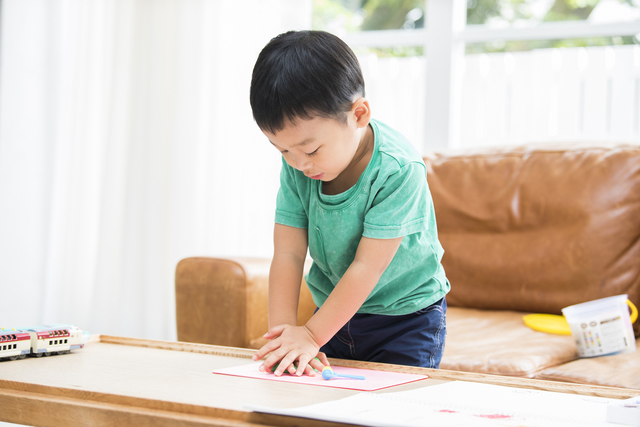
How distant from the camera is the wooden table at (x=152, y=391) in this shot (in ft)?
1.94

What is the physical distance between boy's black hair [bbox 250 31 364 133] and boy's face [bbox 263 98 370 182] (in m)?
0.01

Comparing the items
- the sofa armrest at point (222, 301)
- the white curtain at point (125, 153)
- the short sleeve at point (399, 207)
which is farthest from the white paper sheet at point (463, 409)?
the white curtain at point (125, 153)

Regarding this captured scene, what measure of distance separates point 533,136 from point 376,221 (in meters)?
1.63

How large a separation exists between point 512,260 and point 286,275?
35.6 inches

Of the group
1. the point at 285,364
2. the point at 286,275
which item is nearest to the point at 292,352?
the point at 285,364

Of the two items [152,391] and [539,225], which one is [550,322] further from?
[152,391]

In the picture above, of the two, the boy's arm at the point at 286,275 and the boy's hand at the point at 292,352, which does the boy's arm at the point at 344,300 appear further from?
the boy's arm at the point at 286,275

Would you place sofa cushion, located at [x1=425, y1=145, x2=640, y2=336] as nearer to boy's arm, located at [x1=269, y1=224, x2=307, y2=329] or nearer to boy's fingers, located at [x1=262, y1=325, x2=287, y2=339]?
boy's arm, located at [x1=269, y1=224, x2=307, y2=329]

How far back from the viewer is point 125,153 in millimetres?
2633

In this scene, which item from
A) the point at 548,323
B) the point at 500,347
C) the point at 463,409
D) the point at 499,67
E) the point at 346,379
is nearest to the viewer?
the point at 463,409

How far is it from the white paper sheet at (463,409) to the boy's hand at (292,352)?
16 cm

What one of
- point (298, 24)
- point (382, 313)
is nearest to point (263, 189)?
point (298, 24)

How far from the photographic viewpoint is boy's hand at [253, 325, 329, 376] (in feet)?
2.61

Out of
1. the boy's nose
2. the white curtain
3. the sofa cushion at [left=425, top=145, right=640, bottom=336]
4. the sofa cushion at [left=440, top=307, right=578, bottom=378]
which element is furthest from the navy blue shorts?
the white curtain
